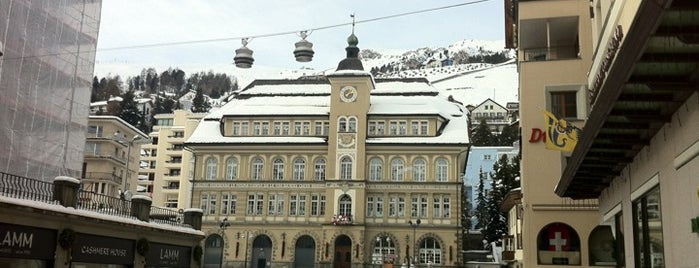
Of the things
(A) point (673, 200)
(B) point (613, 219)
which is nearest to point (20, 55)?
(B) point (613, 219)

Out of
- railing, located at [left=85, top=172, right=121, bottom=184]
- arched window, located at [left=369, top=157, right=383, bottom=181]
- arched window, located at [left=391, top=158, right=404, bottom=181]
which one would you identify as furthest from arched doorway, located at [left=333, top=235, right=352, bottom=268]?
railing, located at [left=85, top=172, right=121, bottom=184]

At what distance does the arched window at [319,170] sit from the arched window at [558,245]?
43.3 m

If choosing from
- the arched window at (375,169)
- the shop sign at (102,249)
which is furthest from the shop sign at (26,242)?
the arched window at (375,169)

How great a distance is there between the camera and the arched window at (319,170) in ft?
229

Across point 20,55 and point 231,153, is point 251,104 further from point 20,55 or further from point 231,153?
point 20,55

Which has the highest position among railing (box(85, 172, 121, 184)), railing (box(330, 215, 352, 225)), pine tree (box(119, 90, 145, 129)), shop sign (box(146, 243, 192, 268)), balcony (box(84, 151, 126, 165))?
pine tree (box(119, 90, 145, 129))

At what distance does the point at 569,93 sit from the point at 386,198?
40392 mm

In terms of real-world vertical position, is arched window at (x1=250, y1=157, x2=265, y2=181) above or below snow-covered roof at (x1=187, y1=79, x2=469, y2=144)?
below

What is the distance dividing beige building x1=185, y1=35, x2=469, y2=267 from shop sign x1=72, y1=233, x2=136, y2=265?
42131 mm

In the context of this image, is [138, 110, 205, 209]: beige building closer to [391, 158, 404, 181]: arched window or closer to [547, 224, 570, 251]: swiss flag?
[391, 158, 404, 181]: arched window

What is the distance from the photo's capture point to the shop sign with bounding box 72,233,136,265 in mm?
21516

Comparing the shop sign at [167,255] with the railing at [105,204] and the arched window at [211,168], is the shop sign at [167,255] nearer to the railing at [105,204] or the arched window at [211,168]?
the railing at [105,204]

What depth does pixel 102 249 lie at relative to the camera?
2262cm

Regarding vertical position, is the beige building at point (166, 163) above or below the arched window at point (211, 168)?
above
